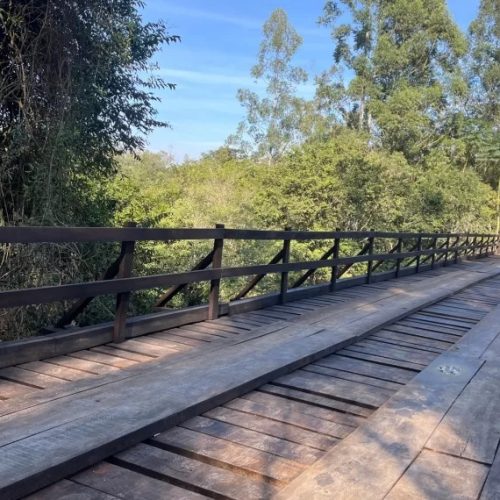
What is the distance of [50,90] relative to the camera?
661 cm

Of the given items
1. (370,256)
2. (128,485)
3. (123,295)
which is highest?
(370,256)

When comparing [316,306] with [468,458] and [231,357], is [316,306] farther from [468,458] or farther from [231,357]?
[468,458]

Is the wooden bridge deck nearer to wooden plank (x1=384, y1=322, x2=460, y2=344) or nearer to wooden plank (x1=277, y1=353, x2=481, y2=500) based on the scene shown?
wooden plank (x1=277, y1=353, x2=481, y2=500)

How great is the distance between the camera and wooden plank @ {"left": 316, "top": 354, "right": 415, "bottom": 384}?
393 centimetres

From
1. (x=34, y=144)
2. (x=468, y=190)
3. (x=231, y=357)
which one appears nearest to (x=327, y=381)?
(x=231, y=357)

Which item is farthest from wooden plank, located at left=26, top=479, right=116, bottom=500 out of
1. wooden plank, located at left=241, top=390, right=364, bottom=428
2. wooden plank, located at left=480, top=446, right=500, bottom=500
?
wooden plank, located at left=480, top=446, right=500, bottom=500

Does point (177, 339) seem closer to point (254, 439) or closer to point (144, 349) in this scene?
point (144, 349)

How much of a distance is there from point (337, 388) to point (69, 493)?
1.95 meters

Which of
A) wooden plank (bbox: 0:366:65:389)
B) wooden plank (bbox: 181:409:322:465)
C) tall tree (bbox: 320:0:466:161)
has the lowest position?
wooden plank (bbox: 181:409:322:465)

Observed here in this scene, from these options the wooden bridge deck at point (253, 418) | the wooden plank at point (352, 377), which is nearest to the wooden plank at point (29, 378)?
the wooden bridge deck at point (253, 418)

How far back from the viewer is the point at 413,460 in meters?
2.39

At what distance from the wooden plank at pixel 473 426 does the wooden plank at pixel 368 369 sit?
0.50 m

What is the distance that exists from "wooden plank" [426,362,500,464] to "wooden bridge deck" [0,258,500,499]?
11mm

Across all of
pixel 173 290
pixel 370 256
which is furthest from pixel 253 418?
pixel 370 256
